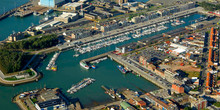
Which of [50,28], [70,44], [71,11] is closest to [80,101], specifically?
[70,44]

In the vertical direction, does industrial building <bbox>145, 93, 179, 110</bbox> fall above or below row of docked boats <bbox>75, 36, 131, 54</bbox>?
below

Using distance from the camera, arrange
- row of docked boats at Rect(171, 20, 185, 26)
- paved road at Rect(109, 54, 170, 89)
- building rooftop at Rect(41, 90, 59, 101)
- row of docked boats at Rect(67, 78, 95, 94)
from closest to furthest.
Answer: building rooftop at Rect(41, 90, 59, 101)
row of docked boats at Rect(67, 78, 95, 94)
paved road at Rect(109, 54, 170, 89)
row of docked boats at Rect(171, 20, 185, 26)

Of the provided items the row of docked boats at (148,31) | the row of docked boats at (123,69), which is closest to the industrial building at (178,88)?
the row of docked boats at (123,69)

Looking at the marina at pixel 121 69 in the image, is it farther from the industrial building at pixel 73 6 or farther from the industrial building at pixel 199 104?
the industrial building at pixel 73 6

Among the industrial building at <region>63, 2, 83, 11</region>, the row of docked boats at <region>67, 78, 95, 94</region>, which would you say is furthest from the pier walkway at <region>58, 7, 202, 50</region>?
the industrial building at <region>63, 2, 83, 11</region>

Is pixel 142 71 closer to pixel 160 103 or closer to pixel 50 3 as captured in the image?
pixel 160 103

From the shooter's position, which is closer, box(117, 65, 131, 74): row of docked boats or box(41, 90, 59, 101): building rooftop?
box(41, 90, 59, 101): building rooftop

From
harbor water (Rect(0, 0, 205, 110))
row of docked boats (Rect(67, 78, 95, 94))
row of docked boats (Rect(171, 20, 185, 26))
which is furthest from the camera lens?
row of docked boats (Rect(171, 20, 185, 26))

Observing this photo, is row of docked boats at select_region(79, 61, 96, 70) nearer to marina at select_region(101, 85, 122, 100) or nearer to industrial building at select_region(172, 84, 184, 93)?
marina at select_region(101, 85, 122, 100)

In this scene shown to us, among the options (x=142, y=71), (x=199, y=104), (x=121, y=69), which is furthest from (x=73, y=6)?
(x=199, y=104)
